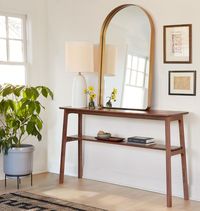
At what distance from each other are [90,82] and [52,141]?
3.26 feet

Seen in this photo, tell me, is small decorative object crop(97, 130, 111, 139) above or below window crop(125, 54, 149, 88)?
below

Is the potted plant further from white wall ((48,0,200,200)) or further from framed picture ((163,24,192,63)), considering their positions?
framed picture ((163,24,192,63))

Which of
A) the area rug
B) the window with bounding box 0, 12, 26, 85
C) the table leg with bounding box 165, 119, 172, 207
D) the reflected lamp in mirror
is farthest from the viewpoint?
the window with bounding box 0, 12, 26, 85

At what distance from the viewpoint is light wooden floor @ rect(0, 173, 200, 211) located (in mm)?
4414

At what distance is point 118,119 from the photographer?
5.26 m

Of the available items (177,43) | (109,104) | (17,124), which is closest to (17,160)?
(17,124)

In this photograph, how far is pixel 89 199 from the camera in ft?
15.2

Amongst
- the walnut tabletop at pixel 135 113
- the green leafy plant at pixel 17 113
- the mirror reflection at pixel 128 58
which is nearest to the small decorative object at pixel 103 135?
the walnut tabletop at pixel 135 113

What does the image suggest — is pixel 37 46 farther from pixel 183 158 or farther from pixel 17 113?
pixel 183 158

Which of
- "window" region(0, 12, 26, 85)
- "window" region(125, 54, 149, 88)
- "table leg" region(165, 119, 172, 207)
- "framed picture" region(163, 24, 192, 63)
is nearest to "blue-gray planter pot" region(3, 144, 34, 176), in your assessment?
"window" region(0, 12, 26, 85)

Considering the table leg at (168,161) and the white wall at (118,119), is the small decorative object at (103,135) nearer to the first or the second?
the white wall at (118,119)

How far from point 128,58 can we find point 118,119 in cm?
72

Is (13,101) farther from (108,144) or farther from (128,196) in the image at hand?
(128,196)

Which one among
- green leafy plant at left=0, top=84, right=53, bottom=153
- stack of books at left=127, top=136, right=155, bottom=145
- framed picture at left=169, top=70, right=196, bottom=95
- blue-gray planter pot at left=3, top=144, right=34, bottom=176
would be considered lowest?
blue-gray planter pot at left=3, top=144, right=34, bottom=176
